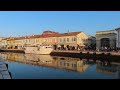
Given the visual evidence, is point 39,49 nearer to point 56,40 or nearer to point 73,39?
point 56,40

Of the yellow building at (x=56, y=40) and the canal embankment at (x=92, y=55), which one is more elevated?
the yellow building at (x=56, y=40)

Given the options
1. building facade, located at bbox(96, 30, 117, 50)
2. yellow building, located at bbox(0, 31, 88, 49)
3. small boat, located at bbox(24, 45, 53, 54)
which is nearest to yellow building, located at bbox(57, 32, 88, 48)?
yellow building, located at bbox(0, 31, 88, 49)

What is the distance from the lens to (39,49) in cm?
1880

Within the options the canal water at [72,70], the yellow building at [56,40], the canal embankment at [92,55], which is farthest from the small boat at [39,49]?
the canal water at [72,70]

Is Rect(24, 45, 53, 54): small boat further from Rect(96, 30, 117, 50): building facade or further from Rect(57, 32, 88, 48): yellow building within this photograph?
Rect(96, 30, 117, 50): building facade

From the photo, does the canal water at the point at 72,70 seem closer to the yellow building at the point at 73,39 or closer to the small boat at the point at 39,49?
the yellow building at the point at 73,39

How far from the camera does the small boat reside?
59.9ft

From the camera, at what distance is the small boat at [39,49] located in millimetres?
18250
